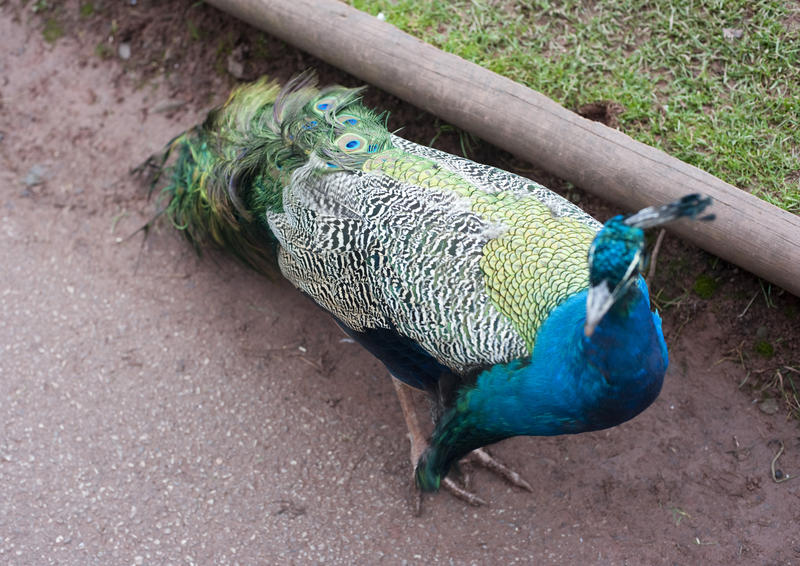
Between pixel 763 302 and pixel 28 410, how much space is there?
349 centimetres

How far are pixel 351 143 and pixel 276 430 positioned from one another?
1.43 meters

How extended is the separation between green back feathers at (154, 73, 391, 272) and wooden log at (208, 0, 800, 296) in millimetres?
430

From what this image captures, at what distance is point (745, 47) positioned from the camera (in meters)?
3.61

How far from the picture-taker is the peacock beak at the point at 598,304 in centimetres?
192

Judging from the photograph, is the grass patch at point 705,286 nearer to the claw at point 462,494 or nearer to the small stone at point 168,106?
the claw at point 462,494

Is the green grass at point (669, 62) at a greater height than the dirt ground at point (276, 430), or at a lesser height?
greater

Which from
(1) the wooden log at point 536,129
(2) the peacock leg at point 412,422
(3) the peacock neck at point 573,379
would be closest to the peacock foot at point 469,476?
(2) the peacock leg at point 412,422

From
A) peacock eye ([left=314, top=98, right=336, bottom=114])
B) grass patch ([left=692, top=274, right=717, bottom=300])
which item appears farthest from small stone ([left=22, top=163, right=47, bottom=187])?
grass patch ([left=692, top=274, right=717, bottom=300])

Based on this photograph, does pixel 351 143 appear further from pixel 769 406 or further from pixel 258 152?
pixel 769 406

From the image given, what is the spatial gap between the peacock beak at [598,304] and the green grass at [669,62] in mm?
1763

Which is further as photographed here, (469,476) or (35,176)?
(35,176)

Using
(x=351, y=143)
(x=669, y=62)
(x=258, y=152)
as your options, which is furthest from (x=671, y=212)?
(x=669, y=62)

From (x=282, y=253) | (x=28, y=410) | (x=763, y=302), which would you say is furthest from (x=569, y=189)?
(x=28, y=410)

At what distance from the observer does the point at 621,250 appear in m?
1.88
